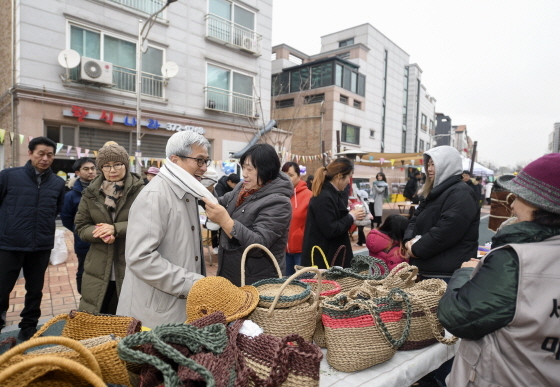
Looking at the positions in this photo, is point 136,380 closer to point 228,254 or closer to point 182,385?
point 182,385

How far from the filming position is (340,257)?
3.28m

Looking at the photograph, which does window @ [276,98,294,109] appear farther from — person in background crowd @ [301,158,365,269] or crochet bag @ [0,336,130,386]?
crochet bag @ [0,336,130,386]

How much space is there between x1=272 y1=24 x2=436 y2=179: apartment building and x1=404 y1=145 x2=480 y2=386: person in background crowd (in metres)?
16.0

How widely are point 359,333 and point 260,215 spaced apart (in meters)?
1.05

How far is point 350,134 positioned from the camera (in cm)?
2414

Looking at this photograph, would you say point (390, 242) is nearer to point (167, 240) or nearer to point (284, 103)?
point (167, 240)

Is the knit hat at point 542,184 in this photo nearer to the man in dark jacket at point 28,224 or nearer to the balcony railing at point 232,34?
the man in dark jacket at point 28,224

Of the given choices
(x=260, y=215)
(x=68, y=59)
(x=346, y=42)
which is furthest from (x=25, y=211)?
(x=346, y=42)

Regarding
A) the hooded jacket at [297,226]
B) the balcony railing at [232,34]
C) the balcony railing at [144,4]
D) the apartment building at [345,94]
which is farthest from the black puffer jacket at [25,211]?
the apartment building at [345,94]

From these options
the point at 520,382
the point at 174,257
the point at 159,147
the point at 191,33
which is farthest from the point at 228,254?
the point at 191,33

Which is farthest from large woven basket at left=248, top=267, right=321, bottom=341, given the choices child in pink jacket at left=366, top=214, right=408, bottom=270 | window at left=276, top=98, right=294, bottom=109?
window at left=276, top=98, right=294, bottom=109

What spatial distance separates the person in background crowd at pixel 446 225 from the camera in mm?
2361

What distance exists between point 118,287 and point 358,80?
82.7ft

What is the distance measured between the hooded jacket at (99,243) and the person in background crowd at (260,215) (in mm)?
905
